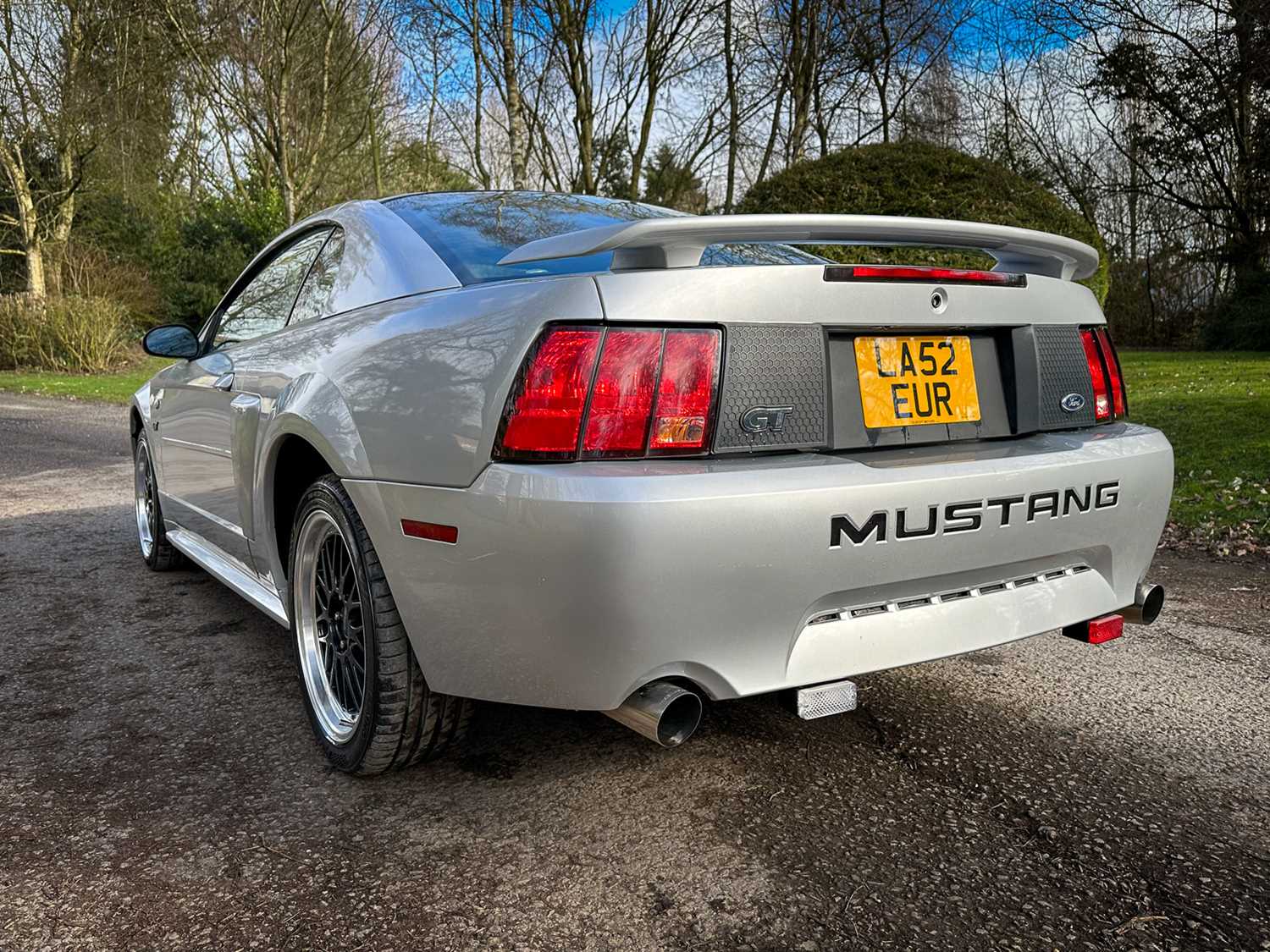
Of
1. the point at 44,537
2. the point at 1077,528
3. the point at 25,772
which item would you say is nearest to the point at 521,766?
the point at 25,772

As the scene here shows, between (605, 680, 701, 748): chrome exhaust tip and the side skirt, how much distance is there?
4.31 ft

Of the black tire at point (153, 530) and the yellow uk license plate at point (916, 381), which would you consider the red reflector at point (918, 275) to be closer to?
the yellow uk license plate at point (916, 381)

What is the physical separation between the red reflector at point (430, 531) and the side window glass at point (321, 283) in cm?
99

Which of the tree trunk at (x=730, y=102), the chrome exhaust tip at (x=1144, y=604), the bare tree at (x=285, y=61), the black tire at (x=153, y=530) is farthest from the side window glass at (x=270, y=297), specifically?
the bare tree at (x=285, y=61)

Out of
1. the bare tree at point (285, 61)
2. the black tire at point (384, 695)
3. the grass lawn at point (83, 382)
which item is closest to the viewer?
the black tire at point (384, 695)

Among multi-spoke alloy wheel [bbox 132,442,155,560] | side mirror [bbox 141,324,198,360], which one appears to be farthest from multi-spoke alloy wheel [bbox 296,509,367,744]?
multi-spoke alloy wheel [bbox 132,442,155,560]

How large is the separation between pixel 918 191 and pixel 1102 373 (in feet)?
32.4

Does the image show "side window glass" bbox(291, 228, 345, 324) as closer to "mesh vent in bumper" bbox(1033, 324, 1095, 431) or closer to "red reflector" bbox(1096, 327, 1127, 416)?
"mesh vent in bumper" bbox(1033, 324, 1095, 431)

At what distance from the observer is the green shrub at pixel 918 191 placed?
11.8m

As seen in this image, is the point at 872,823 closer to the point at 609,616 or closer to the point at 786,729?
the point at 786,729

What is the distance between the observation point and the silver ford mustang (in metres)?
1.91

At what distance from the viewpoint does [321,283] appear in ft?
9.98

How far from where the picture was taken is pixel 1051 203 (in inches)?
484

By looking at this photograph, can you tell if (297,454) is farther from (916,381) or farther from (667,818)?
(916,381)
